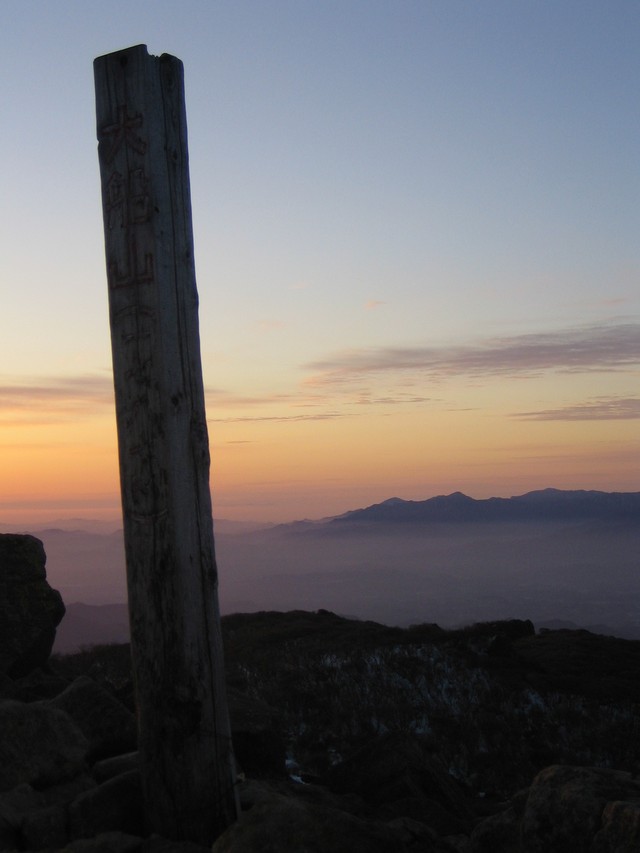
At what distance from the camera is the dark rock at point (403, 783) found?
23.7ft

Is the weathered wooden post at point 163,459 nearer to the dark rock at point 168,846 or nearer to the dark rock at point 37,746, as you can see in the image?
the dark rock at point 168,846

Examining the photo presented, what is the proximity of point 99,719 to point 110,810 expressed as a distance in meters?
2.15

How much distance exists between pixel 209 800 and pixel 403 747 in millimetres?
3680

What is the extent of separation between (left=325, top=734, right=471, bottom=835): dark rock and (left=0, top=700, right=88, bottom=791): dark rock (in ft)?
9.07

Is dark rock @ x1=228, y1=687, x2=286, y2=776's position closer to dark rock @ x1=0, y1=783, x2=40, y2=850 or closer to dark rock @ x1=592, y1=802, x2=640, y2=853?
dark rock @ x1=0, y1=783, x2=40, y2=850

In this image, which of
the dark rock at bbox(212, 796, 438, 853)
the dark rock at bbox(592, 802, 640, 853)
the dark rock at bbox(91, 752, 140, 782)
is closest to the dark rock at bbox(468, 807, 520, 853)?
the dark rock at bbox(592, 802, 640, 853)

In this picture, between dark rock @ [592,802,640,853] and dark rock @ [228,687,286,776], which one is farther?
dark rock @ [228,687,286,776]

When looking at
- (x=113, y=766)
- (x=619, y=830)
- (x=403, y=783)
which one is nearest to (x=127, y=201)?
(x=113, y=766)

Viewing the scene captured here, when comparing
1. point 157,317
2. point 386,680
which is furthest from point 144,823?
point 386,680

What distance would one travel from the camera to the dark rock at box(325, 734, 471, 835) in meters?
7.23

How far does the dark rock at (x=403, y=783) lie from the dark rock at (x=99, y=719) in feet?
7.30

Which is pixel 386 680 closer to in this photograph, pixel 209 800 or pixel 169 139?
pixel 209 800

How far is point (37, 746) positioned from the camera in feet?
21.2

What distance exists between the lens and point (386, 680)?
690 inches
